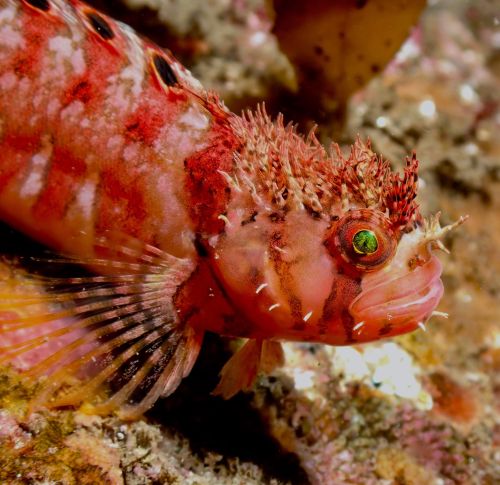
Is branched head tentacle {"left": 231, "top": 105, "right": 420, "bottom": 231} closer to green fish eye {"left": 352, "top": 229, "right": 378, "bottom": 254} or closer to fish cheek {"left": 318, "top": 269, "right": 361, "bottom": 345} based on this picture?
green fish eye {"left": 352, "top": 229, "right": 378, "bottom": 254}

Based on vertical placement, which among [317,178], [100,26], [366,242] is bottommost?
[366,242]

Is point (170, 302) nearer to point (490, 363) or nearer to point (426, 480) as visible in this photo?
point (426, 480)

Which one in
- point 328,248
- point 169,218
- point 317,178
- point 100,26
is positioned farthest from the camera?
point 100,26

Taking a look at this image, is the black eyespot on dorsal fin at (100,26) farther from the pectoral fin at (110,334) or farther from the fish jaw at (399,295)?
the fish jaw at (399,295)

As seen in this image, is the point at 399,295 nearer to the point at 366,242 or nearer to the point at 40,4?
the point at 366,242

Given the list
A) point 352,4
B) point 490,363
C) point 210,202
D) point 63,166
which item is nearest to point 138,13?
point 352,4

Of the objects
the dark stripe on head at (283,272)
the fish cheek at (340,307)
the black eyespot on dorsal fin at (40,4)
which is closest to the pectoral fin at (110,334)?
the dark stripe on head at (283,272)

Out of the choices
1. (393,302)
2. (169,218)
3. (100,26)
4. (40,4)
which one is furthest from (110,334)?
(40,4)
